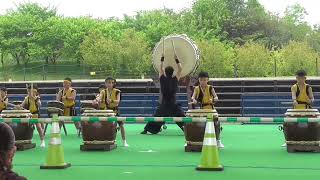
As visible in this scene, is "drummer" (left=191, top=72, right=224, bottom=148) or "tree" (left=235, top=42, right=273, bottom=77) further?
Result: "tree" (left=235, top=42, right=273, bottom=77)

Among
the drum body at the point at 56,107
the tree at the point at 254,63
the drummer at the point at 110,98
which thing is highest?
the tree at the point at 254,63

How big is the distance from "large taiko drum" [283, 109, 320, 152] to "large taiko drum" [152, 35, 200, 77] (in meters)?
6.67

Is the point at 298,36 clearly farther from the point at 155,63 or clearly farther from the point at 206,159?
the point at 206,159

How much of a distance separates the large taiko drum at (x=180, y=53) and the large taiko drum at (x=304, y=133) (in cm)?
667

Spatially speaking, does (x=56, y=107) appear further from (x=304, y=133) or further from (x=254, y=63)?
(x=254, y=63)

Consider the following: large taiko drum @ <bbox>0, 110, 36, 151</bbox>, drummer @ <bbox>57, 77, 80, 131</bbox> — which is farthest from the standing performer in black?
large taiko drum @ <bbox>0, 110, 36, 151</bbox>

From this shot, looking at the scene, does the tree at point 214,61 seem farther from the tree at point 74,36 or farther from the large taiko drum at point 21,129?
the large taiko drum at point 21,129

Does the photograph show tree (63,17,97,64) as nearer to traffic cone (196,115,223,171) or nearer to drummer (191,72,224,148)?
drummer (191,72,224,148)

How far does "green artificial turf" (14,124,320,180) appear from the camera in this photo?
9.21 metres

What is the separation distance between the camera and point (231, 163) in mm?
10602

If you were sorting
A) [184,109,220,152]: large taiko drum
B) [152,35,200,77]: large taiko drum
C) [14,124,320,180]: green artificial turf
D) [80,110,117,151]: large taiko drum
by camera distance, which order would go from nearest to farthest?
[14,124,320,180]: green artificial turf, [184,109,220,152]: large taiko drum, [80,110,117,151]: large taiko drum, [152,35,200,77]: large taiko drum

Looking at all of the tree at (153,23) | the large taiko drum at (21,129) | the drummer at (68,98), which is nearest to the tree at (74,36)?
the tree at (153,23)

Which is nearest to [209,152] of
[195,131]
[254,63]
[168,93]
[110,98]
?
[195,131]

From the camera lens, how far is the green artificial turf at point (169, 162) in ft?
30.2
